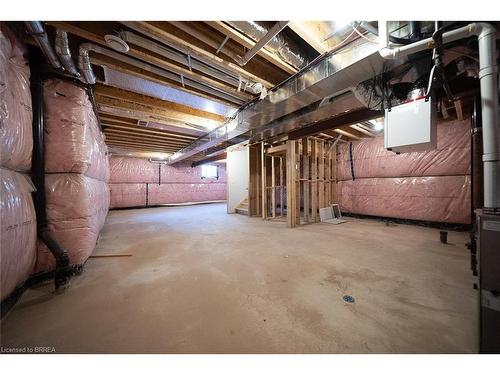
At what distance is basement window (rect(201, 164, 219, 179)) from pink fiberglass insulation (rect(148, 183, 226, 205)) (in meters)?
0.47

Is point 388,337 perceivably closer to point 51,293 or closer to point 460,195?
point 51,293

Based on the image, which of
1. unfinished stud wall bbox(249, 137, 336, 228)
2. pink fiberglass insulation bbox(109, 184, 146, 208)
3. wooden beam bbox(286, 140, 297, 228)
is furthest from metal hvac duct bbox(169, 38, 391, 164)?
pink fiberglass insulation bbox(109, 184, 146, 208)

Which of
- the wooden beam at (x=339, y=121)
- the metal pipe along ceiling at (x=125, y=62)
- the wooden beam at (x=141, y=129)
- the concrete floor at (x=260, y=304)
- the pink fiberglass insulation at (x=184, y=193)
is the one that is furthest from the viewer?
the pink fiberglass insulation at (x=184, y=193)

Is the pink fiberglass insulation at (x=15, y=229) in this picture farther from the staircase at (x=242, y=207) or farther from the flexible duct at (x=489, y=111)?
the staircase at (x=242, y=207)

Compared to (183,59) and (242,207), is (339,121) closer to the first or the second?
(183,59)

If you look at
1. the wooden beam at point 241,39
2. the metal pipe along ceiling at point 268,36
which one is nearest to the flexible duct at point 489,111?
the metal pipe along ceiling at point 268,36

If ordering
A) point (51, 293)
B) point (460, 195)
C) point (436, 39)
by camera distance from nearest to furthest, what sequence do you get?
point (436, 39)
point (51, 293)
point (460, 195)

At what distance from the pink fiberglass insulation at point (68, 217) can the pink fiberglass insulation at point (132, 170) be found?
6.43 meters

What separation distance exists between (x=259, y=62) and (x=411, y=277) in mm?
2614

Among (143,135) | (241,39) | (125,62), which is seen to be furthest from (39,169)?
(143,135)

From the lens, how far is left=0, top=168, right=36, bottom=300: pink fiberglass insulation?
1.15 metres

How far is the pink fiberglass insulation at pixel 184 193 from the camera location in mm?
8188

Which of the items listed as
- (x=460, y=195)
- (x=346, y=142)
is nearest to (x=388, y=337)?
(x=460, y=195)

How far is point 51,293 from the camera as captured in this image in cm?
149
